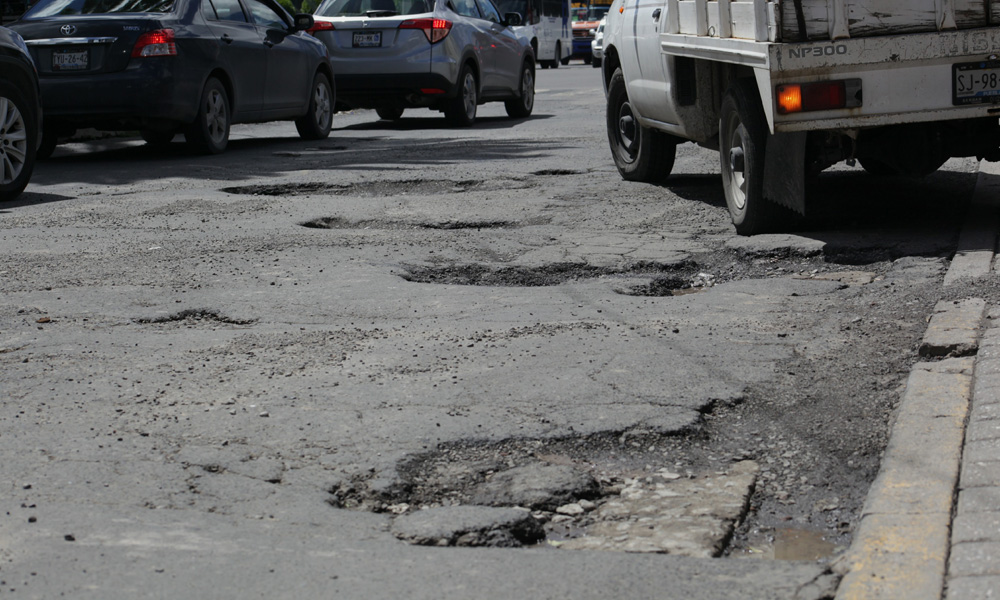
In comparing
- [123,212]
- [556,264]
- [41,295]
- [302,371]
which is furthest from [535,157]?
[302,371]

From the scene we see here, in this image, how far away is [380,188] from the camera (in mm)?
9891

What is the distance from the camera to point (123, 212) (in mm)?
8781

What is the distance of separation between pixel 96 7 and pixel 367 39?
13.3 ft

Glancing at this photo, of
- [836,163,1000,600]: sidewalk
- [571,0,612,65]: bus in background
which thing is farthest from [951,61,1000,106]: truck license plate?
[571,0,612,65]: bus in background

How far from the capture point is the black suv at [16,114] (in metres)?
9.25

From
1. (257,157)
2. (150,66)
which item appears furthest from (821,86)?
(257,157)

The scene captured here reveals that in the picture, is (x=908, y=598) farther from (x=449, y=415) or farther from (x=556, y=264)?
(x=556, y=264)

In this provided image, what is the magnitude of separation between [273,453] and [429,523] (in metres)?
0.73

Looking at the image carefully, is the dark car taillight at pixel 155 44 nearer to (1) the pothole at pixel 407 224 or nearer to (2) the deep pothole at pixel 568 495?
(1) the pothole at pixel 407 224

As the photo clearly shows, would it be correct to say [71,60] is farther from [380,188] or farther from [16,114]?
[380,188]

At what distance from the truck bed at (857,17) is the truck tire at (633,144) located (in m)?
3.07

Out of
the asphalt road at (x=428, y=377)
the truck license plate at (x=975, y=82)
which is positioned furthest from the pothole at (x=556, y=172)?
the truck license plate at (x=975, y=82)

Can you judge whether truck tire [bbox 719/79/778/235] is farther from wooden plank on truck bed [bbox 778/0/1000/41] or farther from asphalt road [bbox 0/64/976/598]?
wooden plank on truck bed [bbox 778/0/1000/41]

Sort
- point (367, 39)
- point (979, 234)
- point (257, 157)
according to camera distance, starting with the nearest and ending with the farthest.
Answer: point (979, 234), point (257, 157), point (367, 39)
